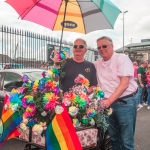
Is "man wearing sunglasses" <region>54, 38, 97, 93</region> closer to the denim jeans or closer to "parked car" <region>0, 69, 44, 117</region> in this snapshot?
the denim jeans

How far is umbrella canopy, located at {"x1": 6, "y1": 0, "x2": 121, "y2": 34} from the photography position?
2.98 m

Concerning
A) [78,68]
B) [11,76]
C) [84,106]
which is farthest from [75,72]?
[11,76]

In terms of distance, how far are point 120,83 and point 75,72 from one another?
526 millimetres

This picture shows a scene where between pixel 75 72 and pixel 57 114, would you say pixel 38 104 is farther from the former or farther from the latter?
pixel 75 72

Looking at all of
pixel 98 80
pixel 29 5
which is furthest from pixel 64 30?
pixel 98 80

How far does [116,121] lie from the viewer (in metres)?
3.02

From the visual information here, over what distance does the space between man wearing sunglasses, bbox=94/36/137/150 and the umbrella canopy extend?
46 cm

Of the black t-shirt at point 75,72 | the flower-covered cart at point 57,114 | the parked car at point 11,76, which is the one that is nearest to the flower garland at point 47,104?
the flower-covered cart at point 57,114

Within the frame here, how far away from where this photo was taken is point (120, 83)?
2615 mm

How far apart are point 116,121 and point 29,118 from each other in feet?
4.36

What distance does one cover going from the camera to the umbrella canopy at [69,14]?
9.78ft

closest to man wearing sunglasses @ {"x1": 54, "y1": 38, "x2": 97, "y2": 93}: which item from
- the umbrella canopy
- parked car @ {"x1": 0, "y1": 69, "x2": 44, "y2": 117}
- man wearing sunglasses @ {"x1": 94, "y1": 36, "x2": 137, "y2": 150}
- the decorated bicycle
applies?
man wearing sunglasses @ {"x1": 94, "y1": 36, "x2": 137, "y2": 150}

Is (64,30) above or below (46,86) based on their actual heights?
above

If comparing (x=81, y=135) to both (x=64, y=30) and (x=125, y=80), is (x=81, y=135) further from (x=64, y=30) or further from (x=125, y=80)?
(x=64, y=30)
